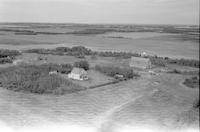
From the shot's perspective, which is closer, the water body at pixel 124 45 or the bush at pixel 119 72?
the bush at pixel 119 72

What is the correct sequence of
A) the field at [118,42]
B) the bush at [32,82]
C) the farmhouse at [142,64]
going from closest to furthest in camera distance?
the bush at [32,82] < the farmhouse at [142,64] < the field at [118,42]

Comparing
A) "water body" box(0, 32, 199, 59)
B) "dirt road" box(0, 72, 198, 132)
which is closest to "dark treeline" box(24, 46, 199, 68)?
"water body" box(0, 32, 199, 59)

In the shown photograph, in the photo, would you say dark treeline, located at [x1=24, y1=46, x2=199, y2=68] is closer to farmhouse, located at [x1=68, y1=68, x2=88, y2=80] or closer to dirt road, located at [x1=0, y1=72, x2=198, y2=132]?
dirt road, located at [x1=0, y1=72, x2=198, y2=132]

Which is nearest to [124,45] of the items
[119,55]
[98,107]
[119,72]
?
[119,55]

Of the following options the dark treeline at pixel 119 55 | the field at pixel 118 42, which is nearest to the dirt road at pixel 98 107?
the dark treeline at pixel 119 55

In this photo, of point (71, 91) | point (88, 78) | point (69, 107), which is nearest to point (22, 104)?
point (69, 107)

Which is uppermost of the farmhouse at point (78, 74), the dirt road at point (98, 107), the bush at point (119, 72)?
the farmhouse at point (78, 74)

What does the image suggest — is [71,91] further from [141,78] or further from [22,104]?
[141,78]

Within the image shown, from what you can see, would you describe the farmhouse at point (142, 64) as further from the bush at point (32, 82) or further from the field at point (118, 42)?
the field at point (118, 42)

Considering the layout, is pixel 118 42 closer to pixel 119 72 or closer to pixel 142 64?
pixel 142 64
